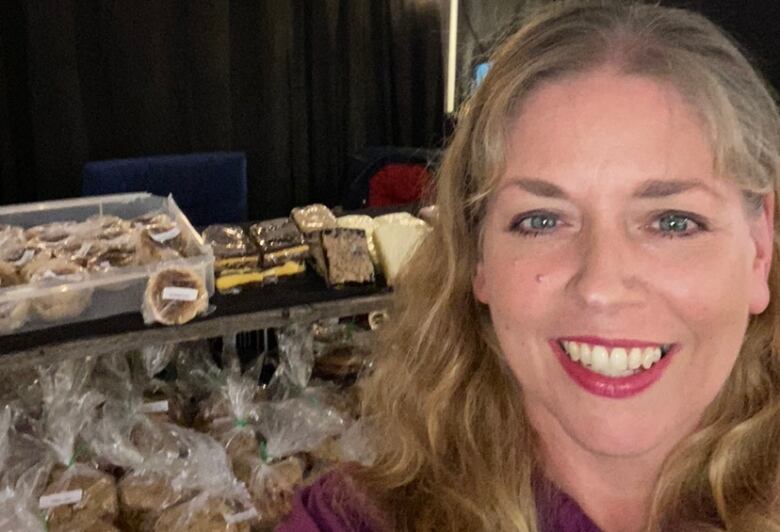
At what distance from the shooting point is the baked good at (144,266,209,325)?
4.33 ft

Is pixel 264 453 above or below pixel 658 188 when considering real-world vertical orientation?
below

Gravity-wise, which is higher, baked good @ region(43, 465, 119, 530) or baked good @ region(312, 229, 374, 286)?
baked good @ region(312, 229, 374, 286)

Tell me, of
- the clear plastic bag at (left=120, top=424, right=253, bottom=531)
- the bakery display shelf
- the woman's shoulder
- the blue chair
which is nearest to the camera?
the woman's shoulder

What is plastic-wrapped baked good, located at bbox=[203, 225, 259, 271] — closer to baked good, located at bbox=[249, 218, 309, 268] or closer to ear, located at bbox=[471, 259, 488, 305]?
baked good, located at bbox=[249, 218, 309, 268]

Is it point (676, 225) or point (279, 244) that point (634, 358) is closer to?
point (676, 225)

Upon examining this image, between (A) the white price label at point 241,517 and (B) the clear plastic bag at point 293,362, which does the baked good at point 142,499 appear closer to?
(A) the white price label at point 241,517

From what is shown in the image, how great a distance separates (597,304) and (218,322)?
27.3 inches

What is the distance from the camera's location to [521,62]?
3.06 ft

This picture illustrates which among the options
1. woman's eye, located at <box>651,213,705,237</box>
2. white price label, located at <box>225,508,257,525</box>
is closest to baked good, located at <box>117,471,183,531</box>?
white price label, located at <box>225,508,257,525</box>

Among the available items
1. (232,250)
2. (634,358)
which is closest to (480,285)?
(634,358)

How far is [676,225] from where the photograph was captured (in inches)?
34.7

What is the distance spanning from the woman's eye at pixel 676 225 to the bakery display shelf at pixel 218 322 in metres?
0.66

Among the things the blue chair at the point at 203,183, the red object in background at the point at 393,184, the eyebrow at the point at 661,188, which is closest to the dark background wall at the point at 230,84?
the blue chair at the point at 203,183

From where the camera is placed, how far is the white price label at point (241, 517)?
5.21 ft
